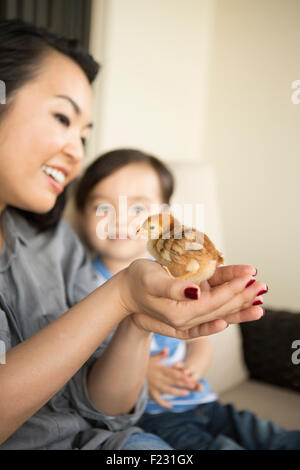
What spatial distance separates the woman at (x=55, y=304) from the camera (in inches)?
21.1

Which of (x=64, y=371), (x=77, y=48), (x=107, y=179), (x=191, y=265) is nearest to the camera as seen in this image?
(x=191, y=265)

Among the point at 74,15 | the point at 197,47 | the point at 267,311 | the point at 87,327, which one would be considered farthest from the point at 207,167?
the point at 87,327

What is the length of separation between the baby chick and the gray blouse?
1.01 ft

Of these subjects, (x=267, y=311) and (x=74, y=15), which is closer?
(x=267, y=311)

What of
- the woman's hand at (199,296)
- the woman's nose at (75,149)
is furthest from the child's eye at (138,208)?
the woman's hand at (199,296)

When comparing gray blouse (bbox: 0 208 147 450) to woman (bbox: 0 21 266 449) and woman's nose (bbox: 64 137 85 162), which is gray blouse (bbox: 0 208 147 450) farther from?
woman's nose (bbox: 64 137 85 162)

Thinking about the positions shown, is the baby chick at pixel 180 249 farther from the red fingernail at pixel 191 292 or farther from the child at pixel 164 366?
the child at pixel 164 366

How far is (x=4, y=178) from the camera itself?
0.75 m

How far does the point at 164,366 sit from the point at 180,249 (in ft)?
1.95

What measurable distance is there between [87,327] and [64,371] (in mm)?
63

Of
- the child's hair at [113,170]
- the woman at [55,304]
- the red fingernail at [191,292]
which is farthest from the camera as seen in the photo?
the child's hair at [113,170]

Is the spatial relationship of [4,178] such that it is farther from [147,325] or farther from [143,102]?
[143,102]

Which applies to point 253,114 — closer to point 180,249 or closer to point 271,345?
point 180,249

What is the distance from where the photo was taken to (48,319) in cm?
75
